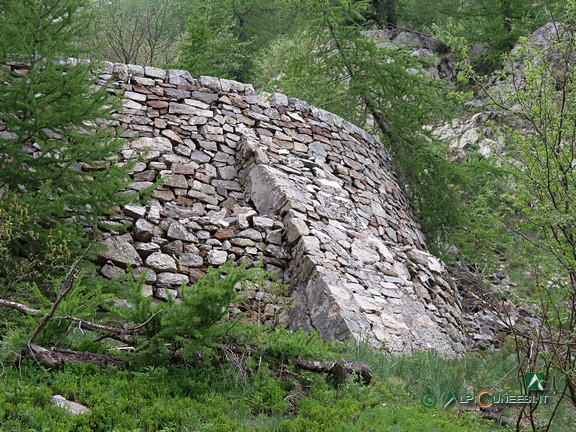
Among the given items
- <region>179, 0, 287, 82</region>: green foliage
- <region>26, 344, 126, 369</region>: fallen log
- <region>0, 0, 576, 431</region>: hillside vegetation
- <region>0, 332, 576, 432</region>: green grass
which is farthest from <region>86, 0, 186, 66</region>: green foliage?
<region>0, 332, 576, 432</region>: green grass

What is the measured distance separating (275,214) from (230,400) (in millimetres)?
3608

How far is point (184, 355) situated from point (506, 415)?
2.52 metres

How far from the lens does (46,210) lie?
4.78m

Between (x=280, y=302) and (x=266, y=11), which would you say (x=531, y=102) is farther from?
(x=266, y=11)

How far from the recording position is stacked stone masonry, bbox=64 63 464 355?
602 cm

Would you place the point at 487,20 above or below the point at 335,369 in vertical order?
above

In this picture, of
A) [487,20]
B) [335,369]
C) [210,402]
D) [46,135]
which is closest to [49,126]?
[46,135]

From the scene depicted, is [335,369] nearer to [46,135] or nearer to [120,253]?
[120,253]

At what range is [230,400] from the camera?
348 cm

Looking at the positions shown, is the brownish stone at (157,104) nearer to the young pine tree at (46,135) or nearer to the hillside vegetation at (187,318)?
the hillside vegetation at (187,318)

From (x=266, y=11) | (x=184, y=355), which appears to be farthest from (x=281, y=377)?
(x=266, y=11)

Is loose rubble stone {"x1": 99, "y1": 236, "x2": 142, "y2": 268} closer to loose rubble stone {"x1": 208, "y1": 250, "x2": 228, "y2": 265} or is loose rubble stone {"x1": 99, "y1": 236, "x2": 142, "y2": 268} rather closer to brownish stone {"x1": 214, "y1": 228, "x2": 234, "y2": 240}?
loose rubble stone {"x1": 208, "y1": 250, "x2": 228, "y2": 265}

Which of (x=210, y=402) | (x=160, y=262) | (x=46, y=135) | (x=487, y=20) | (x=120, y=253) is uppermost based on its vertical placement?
(x=487, y=20)

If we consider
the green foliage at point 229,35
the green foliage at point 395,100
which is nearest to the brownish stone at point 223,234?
the green foliage at point 395,100
